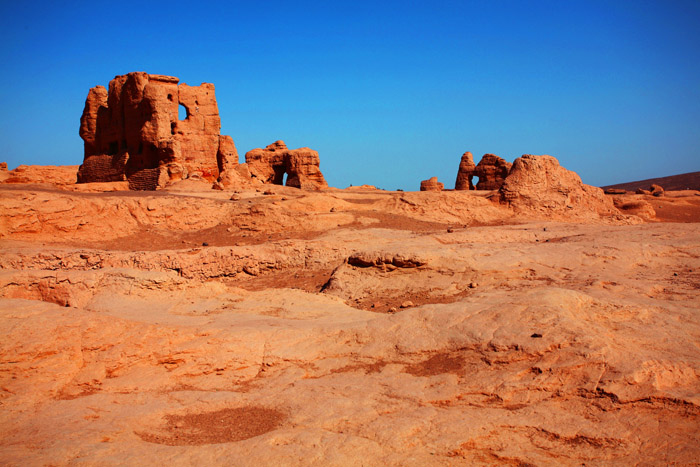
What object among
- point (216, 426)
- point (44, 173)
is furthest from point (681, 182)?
point (216, 426)

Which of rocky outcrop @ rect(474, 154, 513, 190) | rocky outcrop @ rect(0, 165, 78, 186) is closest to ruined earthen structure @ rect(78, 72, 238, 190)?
rocky outcrop @ rect(0, 165, 78, 186)

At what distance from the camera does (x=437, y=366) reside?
4.85m

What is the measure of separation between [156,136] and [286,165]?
24.5ft

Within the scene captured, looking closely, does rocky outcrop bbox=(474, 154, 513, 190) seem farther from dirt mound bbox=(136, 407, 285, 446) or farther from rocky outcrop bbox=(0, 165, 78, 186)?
dirt mound bbox=(136, 407, 285, 446)

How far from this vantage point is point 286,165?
2555 cm

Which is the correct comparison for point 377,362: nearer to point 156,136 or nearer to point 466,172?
point 156,136

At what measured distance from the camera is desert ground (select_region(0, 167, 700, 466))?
3.54 m

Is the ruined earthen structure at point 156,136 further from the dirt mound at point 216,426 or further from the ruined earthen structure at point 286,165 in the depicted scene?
the dirt mound at point 216,426

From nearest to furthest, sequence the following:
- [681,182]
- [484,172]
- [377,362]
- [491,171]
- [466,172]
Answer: [377,362] < [491,171] < [484,172] < [466,172] < [681,182]

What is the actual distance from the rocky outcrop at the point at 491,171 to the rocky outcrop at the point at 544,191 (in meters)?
7.80

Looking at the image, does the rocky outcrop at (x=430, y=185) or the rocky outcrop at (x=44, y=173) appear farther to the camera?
the rocky outcrop at (x=430, y=185)

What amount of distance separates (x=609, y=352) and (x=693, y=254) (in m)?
4.52

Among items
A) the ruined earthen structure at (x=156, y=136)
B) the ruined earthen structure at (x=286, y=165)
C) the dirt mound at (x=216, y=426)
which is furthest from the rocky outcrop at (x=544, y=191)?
the dirt mound at (x=216, y=426)

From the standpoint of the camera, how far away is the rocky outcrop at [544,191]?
15609 millimetres
